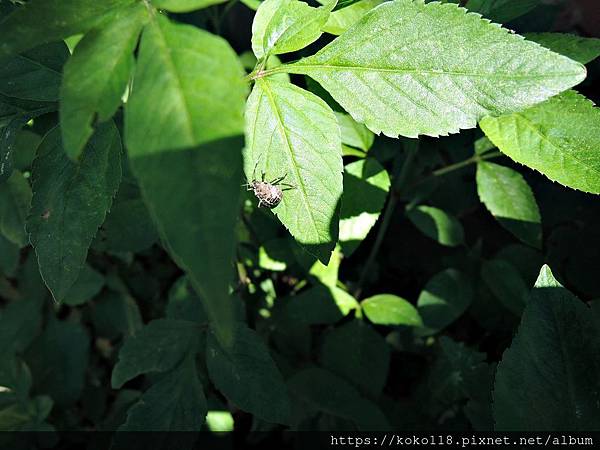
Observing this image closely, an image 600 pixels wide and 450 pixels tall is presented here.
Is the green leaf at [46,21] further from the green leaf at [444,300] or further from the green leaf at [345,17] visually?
the green leaf at [444,300]

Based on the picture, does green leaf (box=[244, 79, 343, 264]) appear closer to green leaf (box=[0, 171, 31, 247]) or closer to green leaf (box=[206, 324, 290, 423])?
green leaf (box=[206, 324, 290, 423])

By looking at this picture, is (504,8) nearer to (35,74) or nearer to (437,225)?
(437,225)

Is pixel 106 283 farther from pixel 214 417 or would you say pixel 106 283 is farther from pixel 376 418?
pixel 376 418

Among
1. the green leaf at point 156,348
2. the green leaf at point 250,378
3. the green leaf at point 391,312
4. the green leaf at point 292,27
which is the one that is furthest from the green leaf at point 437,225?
the green leaf at point 292,27

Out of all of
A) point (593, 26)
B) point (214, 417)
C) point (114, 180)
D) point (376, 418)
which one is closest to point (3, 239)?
point (214, 417)

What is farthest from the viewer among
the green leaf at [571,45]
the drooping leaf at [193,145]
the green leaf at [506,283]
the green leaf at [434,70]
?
the green leaf at [506,283]

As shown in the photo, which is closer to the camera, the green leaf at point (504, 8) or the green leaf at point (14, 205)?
the green leaf at point (504, 8)

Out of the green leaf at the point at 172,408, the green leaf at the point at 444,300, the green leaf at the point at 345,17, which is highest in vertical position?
the green leaf at the point at 345,17
